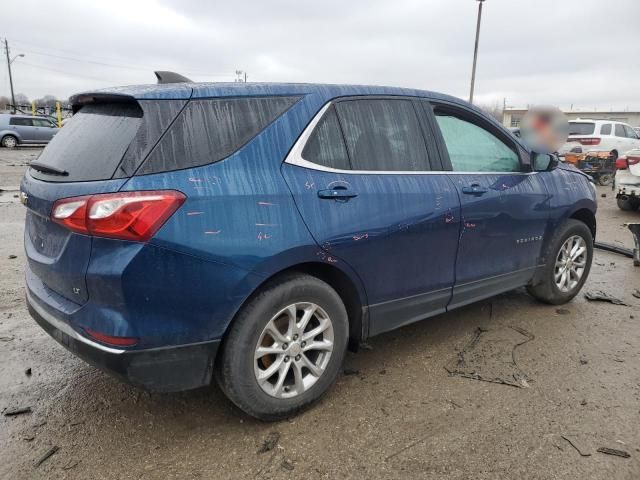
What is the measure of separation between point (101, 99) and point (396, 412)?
7.64 feet

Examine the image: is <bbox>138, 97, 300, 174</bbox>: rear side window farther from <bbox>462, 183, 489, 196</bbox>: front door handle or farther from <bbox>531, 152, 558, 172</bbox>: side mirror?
<bbox>531, 152, 558, 172</bbox>: side mirror

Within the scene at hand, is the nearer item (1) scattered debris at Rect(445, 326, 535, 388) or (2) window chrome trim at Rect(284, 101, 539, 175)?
(2) window chrome trim at Rect(284, 101, 539, 175)

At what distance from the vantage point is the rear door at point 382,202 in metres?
2.73

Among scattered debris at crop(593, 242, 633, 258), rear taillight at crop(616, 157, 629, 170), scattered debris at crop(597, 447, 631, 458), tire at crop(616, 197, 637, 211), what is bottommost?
scattered debris at crop(597, 447, 631, 458)

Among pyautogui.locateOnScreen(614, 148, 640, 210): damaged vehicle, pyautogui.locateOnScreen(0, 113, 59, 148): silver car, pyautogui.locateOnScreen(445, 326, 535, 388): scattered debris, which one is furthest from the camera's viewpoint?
pyautogui.locateOnScreen(0, 113, 59, 148): silver car

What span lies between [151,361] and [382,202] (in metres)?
1.50

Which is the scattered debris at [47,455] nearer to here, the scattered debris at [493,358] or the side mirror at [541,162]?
the scattered debris at [493,358]

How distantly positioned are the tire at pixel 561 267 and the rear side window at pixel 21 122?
26218mm

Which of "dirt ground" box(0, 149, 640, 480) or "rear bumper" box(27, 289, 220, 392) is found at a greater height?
"rear bumper" box(27, 289, 220, 392)

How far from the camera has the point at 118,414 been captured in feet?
9.27

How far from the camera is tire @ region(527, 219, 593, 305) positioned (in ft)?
14.3

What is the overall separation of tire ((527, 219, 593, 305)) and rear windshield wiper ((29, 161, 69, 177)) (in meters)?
3.66

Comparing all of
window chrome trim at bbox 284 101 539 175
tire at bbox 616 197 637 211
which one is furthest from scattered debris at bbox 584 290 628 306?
tire at bbox 616 197 637 211

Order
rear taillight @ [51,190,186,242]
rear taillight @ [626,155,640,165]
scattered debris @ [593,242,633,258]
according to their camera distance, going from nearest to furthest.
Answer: rear taillight @ [51,190,186,242] → scattered debris @ [593,242,633,258] → rear taillight @ [626,155,640,165]
